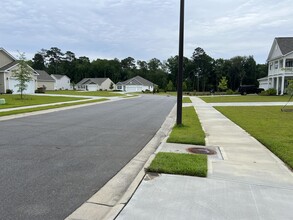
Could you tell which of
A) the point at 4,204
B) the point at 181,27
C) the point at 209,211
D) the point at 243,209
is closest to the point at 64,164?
the point at 4,204

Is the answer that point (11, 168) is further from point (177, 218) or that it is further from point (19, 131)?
point (19, 131)

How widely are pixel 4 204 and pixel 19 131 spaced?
680 cm

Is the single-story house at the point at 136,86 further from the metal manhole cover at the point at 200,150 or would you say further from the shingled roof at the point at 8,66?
the metal manhole cover at the point at 200,150

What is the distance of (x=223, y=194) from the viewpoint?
4.43 meters

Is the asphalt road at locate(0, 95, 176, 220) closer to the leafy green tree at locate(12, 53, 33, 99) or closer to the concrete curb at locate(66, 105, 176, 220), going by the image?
the concrete curb at locate(66, 105, 176, 220)

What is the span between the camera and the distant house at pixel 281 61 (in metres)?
43.2

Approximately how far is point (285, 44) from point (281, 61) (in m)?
2.88

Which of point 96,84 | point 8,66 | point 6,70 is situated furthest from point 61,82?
point 6,70

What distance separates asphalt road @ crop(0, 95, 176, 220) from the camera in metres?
4.01

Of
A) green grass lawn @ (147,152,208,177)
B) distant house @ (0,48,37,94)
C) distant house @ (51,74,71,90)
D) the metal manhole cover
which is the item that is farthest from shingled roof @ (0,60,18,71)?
distant house @ (51,74,71,90)

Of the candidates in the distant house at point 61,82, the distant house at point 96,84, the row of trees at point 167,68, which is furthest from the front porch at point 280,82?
the distant house at point 61,82

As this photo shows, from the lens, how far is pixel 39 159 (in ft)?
20.8

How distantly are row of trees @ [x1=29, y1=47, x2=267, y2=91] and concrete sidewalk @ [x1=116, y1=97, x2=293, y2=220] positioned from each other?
79541 mm

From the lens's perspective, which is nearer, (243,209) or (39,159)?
(243,209)
